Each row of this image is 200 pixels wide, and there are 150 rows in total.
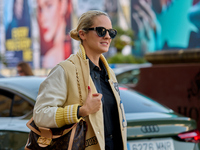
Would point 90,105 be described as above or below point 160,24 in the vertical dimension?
above

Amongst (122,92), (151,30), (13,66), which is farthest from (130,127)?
(13,66)

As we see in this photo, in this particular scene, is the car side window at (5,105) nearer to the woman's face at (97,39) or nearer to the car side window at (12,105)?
the car side window at (12,105)

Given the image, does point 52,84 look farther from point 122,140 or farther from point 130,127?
point 130,127

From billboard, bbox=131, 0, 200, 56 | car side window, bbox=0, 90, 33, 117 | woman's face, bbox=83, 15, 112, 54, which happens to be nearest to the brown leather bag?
woman's face, bbox=83, 15, 112, 54

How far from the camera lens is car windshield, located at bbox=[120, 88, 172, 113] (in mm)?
3710

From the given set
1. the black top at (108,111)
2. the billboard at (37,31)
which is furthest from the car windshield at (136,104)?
the billboard at (37,31)

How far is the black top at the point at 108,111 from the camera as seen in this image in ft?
7.27

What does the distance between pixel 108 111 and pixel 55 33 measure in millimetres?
63991

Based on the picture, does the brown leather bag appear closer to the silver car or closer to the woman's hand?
the woman's hand

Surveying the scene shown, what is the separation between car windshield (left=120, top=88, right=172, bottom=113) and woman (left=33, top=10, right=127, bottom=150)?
1.33 metres

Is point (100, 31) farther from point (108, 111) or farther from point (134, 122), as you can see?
point (134, 122)

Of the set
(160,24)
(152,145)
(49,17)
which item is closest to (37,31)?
(49,17)

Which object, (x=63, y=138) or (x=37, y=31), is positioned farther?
(x=37, y=31)

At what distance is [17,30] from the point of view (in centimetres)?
6788
